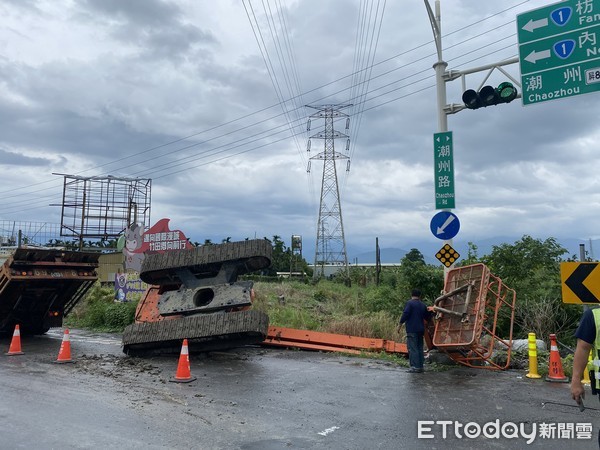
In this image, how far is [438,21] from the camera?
12.4 meters

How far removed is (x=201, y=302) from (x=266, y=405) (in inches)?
196

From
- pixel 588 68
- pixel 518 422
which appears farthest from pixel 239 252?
pixel 588 68

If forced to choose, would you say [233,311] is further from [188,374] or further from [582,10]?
[582,10]

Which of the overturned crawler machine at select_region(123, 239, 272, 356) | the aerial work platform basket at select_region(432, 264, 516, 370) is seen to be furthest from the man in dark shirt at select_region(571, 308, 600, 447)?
the overturned crawler machine at select_region(123, 239, 272, 356)

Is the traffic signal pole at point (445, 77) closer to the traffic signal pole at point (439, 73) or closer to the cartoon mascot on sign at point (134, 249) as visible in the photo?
the traffic signal pole at point (439, 73)

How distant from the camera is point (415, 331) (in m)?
9.59

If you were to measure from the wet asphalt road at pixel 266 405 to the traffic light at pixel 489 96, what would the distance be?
18.6 ft

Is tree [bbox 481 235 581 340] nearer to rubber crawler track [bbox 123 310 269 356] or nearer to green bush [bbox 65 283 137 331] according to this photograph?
rubber crawler track [bbox 123 310 269 356]

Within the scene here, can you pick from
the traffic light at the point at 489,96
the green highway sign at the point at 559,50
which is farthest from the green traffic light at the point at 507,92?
the green highway sign at the point at 559,50

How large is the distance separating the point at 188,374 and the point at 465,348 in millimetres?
5046

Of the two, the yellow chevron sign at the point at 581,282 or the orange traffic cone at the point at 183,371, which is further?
the orange traffic cone at the point at 183,371

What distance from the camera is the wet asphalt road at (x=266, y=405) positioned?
5496mm

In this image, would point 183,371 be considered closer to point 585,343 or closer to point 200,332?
point 200,332

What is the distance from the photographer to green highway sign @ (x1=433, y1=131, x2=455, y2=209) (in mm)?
11484
